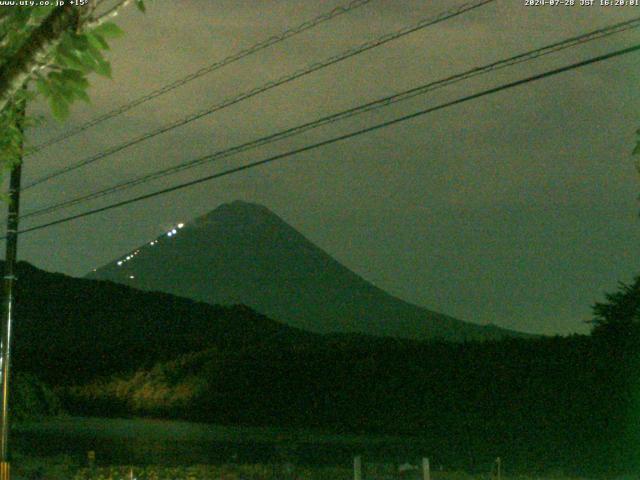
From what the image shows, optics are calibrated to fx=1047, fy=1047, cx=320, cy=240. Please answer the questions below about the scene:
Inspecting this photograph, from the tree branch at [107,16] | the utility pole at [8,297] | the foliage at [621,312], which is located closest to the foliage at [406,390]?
the foliage at [621,312]

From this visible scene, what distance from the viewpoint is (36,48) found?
18.0 feet

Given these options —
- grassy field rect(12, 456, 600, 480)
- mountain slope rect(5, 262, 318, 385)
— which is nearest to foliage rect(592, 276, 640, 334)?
→ grassy field rect(12, 456, 600, 480)

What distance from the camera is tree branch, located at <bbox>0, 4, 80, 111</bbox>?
17.9 feet

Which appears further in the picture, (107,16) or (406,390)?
(406,390)

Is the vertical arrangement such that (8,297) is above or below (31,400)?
above

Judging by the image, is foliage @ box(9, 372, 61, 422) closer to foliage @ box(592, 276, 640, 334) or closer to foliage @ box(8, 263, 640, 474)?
foliage @ box(8, 263, 640, 474)

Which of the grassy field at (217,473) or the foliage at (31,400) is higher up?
the foliage at (31,400)

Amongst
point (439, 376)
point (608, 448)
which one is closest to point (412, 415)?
point (439, 376)

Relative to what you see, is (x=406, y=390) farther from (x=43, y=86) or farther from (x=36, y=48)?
(x=36, y=48)

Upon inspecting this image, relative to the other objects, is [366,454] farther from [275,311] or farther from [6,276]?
[275,311]

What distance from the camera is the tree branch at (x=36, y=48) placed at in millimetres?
5461

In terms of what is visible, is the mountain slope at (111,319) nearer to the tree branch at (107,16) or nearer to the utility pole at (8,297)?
the utility pole at (8,297)

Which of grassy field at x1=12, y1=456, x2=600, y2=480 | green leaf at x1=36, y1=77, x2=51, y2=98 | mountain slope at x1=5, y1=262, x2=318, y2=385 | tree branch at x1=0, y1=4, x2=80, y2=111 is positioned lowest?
grassy field at x1=12, y1=456, x2=600, y2=480

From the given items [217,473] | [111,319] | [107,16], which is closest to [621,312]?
[217,473]
